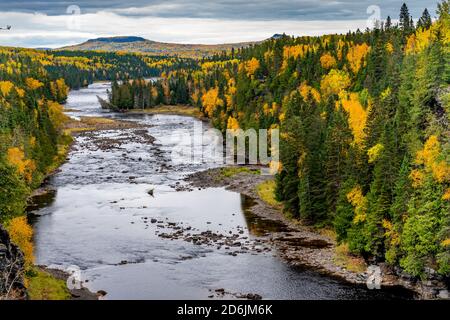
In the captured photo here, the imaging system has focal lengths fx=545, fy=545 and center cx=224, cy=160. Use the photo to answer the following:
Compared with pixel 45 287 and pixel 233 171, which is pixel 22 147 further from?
pixel 45 287

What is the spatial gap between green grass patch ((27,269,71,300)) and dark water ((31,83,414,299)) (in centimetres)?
352

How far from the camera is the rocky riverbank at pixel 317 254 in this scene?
5712cm

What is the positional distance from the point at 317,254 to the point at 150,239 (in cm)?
2209

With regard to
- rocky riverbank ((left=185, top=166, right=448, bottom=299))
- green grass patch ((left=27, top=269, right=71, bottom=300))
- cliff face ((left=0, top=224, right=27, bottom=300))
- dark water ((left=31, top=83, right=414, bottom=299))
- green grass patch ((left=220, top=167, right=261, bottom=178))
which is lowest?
rocky riverbank ((left=185, top=166, right=448, bottom=299))

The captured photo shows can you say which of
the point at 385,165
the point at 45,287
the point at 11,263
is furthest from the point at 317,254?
the point at 11,263

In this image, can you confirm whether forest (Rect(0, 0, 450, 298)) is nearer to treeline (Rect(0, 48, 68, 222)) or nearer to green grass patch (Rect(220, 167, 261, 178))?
treeline (Rect(0, 48, 68, 222))

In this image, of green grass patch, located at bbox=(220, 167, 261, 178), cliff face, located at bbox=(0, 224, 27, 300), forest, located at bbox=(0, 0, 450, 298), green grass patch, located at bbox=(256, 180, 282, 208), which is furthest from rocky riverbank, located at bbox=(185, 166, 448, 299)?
cliff face, located at bbox=(0, 224, 27, 300)

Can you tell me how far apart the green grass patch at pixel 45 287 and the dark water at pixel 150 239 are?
3.52 meters

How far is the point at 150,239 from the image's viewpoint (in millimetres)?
72812

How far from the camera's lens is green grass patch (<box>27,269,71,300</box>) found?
168 ft

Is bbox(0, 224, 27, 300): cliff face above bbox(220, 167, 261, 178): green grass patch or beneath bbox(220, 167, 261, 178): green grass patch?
above

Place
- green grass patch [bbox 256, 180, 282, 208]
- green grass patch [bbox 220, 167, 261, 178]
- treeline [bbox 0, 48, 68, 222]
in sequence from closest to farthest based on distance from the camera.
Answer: treeline [bbox 0, 48, 68, 222]
green grass patch [bbox 256, 180, 282, 208]
green grass patch [bbox 220, 167, 261, 178]

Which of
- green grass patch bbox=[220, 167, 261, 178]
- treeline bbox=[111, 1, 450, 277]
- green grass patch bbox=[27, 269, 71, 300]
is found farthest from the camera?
green grass patch bbox=[220, 167, 261, 178]
